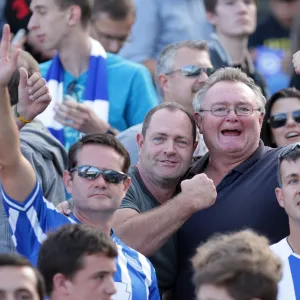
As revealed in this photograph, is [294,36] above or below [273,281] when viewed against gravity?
above

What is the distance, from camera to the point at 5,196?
591cm

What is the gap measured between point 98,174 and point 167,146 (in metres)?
0.69

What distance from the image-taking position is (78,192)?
628 centimetres

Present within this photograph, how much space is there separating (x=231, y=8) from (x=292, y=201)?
3.40 m

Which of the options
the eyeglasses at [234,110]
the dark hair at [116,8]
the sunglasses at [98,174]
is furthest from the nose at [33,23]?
the sunglasses at [98,174]

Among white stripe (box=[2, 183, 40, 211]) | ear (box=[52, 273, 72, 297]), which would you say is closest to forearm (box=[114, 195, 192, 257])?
white stripe (box=[2, 183, 40, 211])

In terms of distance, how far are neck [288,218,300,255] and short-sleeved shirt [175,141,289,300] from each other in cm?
32

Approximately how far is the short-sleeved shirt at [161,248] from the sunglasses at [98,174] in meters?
0.45

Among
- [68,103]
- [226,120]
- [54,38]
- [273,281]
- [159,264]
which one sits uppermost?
[54,38]

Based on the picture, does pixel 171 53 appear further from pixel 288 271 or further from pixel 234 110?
pixel 288 271

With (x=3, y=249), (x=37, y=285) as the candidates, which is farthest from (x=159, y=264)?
(x=37, y=285)

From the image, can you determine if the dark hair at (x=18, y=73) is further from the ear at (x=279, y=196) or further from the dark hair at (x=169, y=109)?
the ear at (x=279, y=196)

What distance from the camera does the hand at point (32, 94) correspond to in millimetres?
6188

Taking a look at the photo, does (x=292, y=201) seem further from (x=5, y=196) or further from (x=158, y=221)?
(x=5, y=196)
